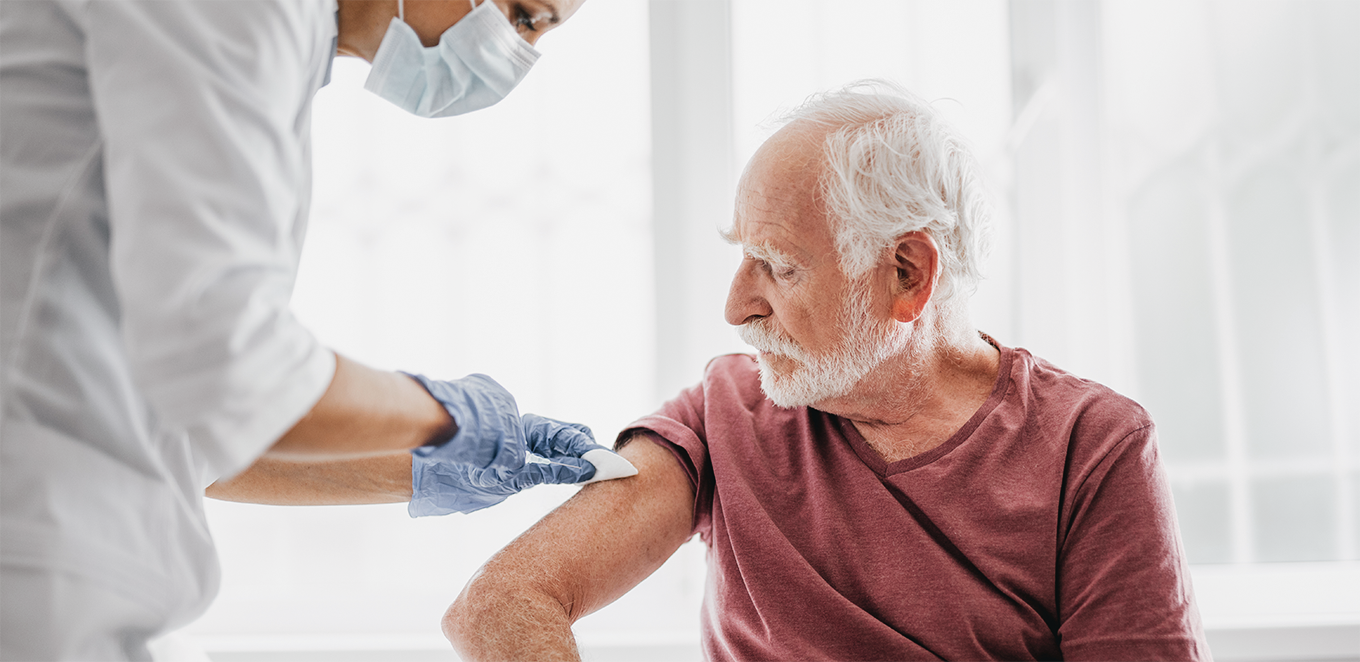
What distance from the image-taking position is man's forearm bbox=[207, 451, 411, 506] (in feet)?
4.27

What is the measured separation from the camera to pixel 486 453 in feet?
3.31

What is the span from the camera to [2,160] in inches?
30.5

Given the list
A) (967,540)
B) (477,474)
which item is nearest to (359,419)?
(477,474)

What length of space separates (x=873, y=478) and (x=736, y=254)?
81cm

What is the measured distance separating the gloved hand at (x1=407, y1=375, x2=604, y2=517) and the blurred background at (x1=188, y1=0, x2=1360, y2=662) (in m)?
0.63

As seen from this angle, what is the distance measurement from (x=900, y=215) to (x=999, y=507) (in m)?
0.47

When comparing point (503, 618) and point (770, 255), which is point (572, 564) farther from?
point (770, 255)

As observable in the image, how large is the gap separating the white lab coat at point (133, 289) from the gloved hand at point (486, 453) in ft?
0.72

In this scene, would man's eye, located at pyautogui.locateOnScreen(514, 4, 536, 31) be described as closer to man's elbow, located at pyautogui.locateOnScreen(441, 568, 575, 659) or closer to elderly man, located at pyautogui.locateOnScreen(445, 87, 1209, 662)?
elderly man, located at pyautogui.locateOnScreen(445, 87, 1209, 662)

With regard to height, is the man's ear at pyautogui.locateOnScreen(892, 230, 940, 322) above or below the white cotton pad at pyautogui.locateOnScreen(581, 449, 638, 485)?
above

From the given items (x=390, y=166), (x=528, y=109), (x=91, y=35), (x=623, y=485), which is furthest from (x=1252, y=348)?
(x=91, y=35)

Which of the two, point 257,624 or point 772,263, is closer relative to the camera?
point 772,263

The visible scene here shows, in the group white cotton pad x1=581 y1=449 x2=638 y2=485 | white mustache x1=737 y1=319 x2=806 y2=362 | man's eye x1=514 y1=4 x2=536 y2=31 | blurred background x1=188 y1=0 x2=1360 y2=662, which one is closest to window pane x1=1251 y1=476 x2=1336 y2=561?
blurred background x1=188 y1=0 x2=1360 y2=662

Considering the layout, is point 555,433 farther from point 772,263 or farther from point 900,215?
point 900,215
